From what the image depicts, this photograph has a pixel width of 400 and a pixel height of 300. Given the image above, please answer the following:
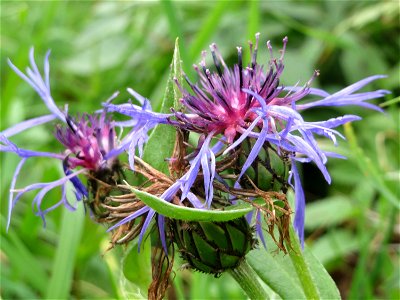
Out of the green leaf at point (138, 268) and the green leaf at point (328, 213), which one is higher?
the green leaf at point (328, 213)

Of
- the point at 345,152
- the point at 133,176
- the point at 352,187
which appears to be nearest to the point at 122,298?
the point at 133,176

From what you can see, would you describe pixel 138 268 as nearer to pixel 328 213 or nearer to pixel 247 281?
pixel 247 281

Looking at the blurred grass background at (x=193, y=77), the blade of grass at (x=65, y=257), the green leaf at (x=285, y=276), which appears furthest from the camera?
the blurred grass background at (x=193, y=77)

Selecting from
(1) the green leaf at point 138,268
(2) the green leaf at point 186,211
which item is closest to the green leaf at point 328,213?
(1) the green leaf at point 138,268

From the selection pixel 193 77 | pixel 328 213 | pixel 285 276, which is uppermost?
pixel 193 77

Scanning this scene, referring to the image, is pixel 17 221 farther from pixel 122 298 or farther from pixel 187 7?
pixel 187 7

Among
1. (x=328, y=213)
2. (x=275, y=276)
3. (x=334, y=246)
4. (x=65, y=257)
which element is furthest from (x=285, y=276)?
(x=328, y=213)

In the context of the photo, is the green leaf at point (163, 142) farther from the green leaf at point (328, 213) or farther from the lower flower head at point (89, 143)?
the green leaf at point (328, 213)

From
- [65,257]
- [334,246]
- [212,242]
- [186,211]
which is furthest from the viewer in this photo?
[334,246]

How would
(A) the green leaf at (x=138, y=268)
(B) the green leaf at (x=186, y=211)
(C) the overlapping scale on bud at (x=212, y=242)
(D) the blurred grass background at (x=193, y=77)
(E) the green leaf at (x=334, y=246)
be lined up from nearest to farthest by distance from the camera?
(B) the green leaf at (x=186, y=211)
(C) the overlapping scale on bud at (x=212, y=242)
(A) the green leaf at (x=138, y=268)
(D) the blurred grass background at (x=193, y=77)
(E) the green leaf at (x=334, y=246)
